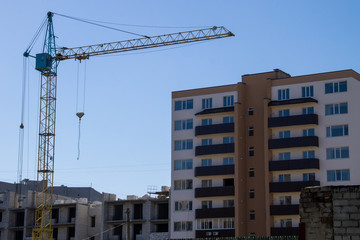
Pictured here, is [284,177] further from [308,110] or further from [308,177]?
[308,110]

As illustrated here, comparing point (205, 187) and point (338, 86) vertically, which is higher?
point (338, 86)

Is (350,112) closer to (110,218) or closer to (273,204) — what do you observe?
(273,204)

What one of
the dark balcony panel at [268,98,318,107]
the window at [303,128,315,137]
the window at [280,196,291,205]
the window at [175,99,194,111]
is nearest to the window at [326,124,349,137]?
the window at [303,128,315,137]

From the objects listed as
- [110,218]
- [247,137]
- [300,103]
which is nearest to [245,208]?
[247,137]

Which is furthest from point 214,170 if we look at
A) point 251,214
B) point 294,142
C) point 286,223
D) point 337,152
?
point 337,152

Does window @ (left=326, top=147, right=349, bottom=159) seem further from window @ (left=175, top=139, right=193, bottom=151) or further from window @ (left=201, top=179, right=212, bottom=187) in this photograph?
window @ (left=175, top=139, right=193, bottom=151)

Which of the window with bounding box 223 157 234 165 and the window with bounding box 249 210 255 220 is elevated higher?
the window with bounding box 223 157 234 165

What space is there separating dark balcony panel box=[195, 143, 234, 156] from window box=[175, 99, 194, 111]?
22.2 feet

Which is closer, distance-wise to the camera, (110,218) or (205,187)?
(205,187)

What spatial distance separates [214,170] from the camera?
93.3 metres

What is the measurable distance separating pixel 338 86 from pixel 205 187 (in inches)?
918

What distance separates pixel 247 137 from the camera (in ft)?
305

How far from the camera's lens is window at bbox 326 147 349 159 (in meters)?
85.3

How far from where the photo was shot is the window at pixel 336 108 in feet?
284
